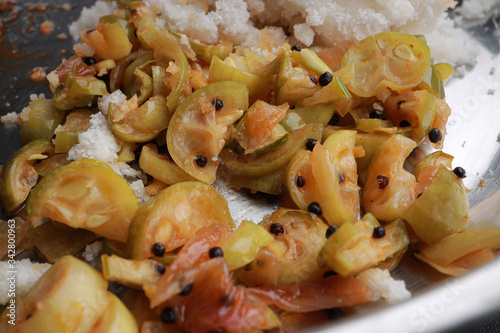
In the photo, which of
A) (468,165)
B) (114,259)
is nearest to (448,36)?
(468,165)

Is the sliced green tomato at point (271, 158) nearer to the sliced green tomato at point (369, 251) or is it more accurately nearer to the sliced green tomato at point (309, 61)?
the sliced green tomato at point (309, 61)

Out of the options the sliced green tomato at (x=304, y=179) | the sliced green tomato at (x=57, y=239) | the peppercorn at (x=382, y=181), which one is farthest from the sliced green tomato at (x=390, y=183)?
the sliced green tomato at (x=57, y=239)

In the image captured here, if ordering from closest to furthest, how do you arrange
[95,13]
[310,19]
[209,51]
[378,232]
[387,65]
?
[378,232] → [387,65] → [209,51] → [310,19] → [95,13]

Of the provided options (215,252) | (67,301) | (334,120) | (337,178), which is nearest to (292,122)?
(334,120)

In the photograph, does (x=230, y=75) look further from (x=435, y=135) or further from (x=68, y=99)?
(x=435, y=135)

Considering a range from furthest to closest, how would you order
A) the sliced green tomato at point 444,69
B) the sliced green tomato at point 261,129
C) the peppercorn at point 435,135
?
the sliced green tomato at point 444,69 → the peppercorn at point 435,135 → the sliced green tomato at point 261,129

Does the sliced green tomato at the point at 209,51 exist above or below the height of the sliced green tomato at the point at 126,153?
above

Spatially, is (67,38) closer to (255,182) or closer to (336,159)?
(255,182)
